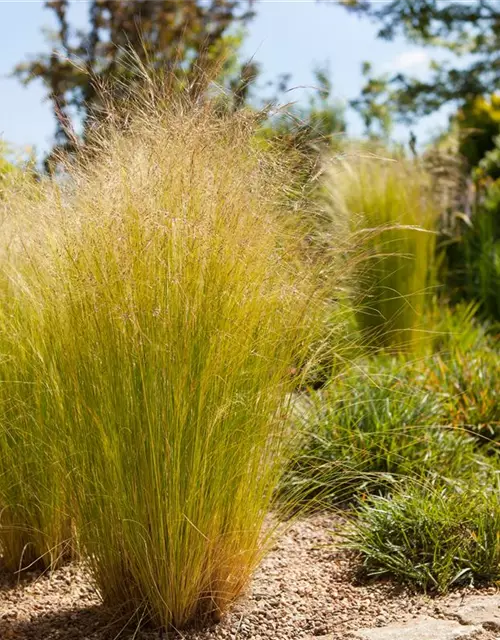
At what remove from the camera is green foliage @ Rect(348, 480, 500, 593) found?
10.7 feet

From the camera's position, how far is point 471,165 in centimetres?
1281

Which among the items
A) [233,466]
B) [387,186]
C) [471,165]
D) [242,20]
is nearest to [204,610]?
[233,466]

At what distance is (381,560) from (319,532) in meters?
0.64

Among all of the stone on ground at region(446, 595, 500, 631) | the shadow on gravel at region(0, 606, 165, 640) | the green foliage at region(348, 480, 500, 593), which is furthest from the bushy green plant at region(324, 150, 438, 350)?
the shadow on gravel at region(0, 606, 165, 640)

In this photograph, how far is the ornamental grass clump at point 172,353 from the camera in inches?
105

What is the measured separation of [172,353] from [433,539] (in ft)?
4.50

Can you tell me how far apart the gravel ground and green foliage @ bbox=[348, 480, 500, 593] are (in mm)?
91

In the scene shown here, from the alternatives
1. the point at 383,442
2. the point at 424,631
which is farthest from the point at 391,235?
the point at 424,631

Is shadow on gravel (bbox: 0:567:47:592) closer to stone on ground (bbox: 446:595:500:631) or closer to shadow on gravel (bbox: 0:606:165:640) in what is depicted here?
shadow on gravel (bbox: 0:606:165:640)

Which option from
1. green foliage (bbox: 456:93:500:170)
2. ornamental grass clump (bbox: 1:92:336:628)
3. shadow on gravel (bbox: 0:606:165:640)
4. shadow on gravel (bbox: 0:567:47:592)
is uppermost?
green foliage (bbox: 456:93:500:170)

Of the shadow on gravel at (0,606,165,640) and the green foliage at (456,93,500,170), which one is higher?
the green foliage at (456,93,500,170)

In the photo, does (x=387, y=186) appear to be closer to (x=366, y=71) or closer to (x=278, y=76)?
(x=278, y=76)

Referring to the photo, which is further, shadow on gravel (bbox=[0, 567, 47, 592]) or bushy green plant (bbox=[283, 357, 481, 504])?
bushy green plant (bbox=[283, 357, 481, 504])

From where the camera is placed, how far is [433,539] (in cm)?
330
